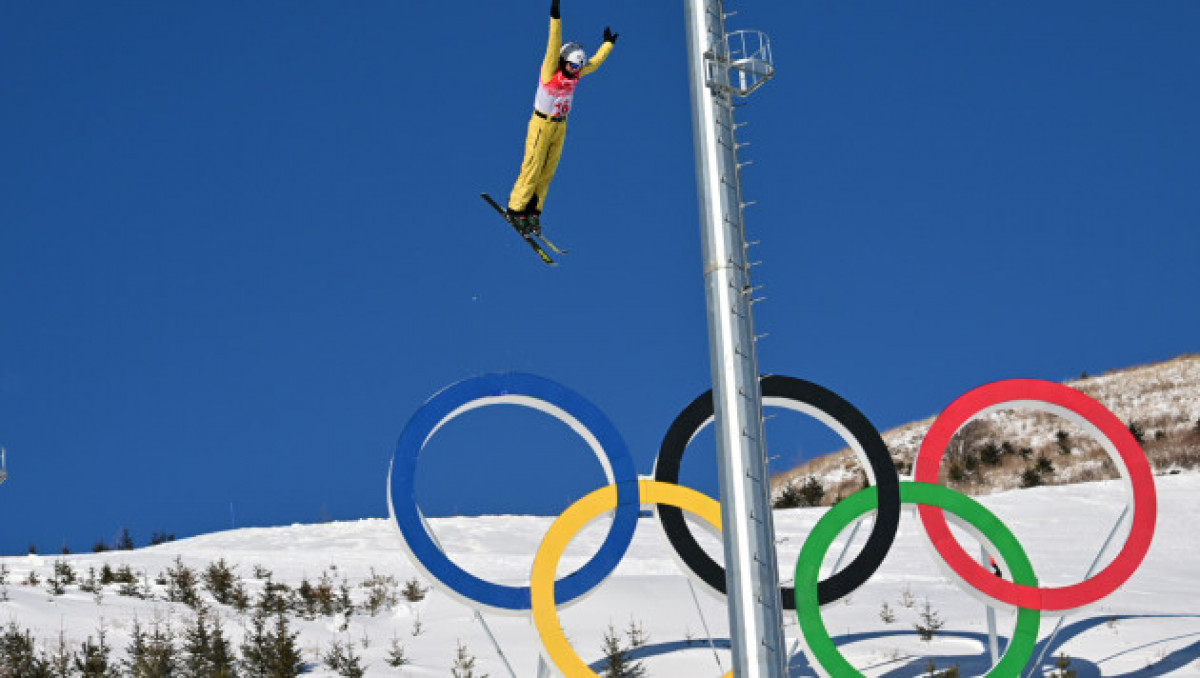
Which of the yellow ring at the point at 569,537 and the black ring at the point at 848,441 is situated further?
the black ring at the point at 848,441

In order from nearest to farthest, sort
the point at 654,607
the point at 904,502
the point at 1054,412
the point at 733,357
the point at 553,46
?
1. the point at 733,357
2. the point at 553,46
3. the point at 904,502
4. the point at 1054,412
5. the point at 654,607

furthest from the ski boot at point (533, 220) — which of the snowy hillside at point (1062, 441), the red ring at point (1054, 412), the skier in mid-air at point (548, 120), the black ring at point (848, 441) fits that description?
the snowy hillside at point (1062, 441)

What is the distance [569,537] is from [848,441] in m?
3.50

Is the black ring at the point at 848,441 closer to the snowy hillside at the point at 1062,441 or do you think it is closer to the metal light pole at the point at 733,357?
the metal light pole at the point at 733,357

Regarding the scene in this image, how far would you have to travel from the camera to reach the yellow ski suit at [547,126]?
14645mm

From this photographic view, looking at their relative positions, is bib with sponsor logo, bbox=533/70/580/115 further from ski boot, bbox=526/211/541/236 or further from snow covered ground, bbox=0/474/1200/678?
snow covered ground, bbox=0/474/1200/678

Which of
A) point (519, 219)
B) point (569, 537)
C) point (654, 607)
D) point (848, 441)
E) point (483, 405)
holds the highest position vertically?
point (519, 219)

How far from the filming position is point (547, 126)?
15234mm

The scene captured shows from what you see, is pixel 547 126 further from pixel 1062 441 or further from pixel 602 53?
pixel 1062 441

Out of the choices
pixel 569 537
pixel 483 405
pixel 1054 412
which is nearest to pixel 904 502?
pixel 1054 412

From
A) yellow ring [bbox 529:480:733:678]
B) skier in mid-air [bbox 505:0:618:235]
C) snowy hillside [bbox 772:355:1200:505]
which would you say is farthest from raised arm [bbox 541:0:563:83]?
snowy hillside [bbox 772:355:1200:505]

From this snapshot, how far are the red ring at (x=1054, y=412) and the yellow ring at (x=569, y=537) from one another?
262cm

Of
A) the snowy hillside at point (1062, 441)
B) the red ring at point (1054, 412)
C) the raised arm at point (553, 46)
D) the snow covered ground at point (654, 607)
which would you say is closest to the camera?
the raised arm at point (553, 46)

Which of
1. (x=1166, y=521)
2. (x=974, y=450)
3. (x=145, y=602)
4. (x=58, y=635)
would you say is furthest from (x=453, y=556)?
(x=974, y=450)
